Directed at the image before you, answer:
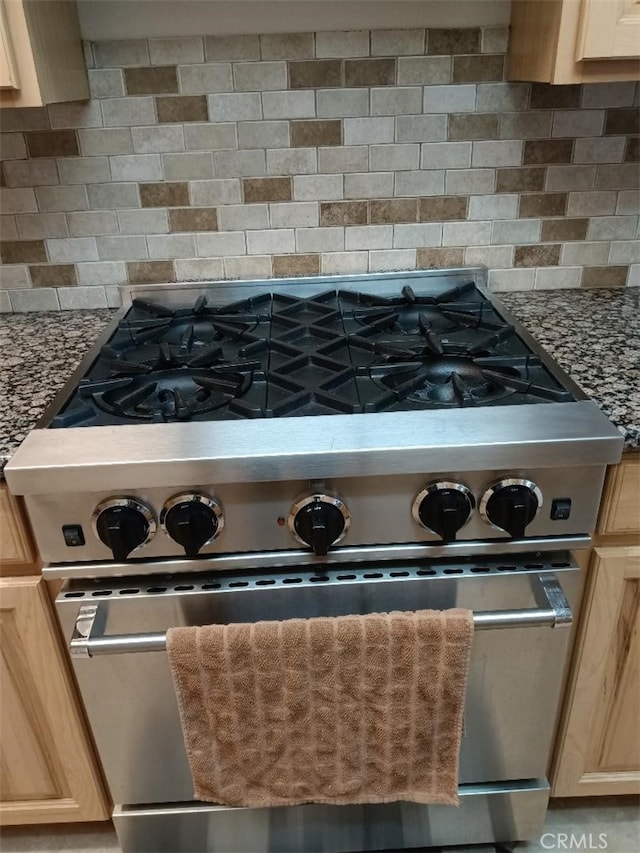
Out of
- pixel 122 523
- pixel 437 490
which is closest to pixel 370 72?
pixel 437 490

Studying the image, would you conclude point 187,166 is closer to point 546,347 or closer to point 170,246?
point 170,246

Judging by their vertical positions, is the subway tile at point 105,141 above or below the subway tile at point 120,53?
below

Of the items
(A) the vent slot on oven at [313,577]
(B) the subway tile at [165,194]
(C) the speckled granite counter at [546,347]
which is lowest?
(A) the vent slot on oven at [313,577]

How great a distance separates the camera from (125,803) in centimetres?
110

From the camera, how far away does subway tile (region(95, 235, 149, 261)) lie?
1.39 metres

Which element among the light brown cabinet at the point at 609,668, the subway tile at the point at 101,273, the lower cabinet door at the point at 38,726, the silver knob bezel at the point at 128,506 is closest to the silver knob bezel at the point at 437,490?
the light brown cabinet at the point at 609,668

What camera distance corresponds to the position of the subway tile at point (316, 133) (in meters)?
1.32

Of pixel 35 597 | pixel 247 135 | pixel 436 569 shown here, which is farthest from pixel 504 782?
pixel 247 135

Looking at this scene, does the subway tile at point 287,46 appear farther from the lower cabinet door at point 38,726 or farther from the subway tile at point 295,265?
the lower cabinet door at point 38,726

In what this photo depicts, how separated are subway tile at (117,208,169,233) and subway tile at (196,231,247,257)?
8 cm

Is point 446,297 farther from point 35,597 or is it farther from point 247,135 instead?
point 35,597

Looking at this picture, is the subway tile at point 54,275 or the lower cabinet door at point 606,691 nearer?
the lower cabinet door at point 606,691

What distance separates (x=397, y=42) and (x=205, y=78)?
378mm

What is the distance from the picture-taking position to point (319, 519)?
0.85m
